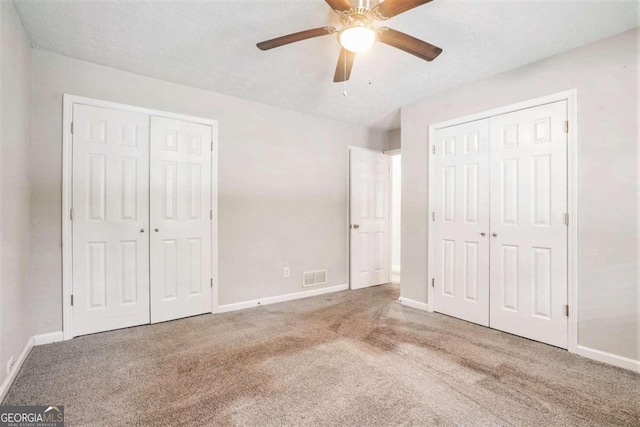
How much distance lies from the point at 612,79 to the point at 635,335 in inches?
72.9

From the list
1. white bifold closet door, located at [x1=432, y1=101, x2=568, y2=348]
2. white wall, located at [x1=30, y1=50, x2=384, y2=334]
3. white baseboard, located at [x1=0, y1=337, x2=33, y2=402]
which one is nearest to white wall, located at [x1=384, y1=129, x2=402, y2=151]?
white wall, located at [x1=30, y1=50, x2=384, y2=334]

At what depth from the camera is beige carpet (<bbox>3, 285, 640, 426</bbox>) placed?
1.69m

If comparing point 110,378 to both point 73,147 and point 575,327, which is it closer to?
point 73,147

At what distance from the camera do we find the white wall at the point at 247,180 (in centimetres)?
260

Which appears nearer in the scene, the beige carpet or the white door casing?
the beige carpet

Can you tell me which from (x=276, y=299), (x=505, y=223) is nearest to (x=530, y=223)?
(x=505, y=223)

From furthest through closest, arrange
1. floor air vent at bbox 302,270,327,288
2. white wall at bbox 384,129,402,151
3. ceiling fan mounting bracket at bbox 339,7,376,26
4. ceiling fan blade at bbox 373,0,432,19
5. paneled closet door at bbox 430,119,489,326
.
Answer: white wall at bbox 384,129,402,151, floor air vent at bbox 302,270,327,288, paneled closet door at bbox 430,119,489,326, ceiling fan mounting bracket at bbox 339,7,376,26, ceiling fan blade at bbox 373,0,432,19

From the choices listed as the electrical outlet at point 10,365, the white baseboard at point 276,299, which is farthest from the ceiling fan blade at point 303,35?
the white baseboard at point 276,299

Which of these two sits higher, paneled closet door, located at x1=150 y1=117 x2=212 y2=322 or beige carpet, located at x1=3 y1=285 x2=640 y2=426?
paneled closet door, located at x1=150 y1=117 x2=212 y2=322

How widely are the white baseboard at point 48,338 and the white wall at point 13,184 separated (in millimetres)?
104

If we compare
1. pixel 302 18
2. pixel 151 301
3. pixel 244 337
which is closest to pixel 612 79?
pixel 302 18

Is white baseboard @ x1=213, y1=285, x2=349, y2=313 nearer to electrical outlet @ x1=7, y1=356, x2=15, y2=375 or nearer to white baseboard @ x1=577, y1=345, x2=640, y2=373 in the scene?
electrical outlet @ x1=7, y1=356, x2=15, y2=375

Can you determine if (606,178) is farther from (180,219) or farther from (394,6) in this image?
(180,219)

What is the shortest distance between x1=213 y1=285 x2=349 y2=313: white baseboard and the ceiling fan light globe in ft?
9.33
